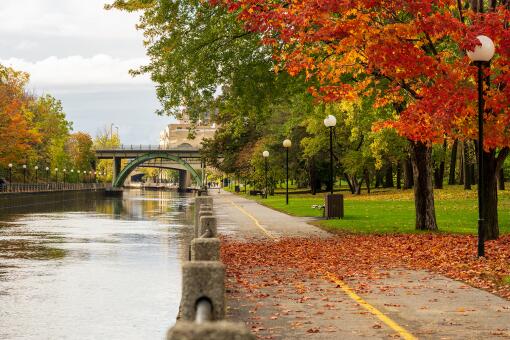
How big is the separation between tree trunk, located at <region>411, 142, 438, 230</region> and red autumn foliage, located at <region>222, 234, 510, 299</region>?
8.42 feet

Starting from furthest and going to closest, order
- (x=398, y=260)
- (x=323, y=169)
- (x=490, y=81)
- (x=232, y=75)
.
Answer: (x=323, y=169), (x=232, y=75), (x=490, y=81), (x=398, y=260)

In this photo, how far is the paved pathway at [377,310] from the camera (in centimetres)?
854

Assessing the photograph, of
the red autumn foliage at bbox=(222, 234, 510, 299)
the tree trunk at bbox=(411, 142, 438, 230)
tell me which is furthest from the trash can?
the red autumn foliage at bbox=(222, 234, 510, 299)

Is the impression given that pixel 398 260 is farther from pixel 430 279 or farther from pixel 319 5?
pixel 319 5

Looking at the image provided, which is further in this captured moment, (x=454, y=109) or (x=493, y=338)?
(x=454, y=109)

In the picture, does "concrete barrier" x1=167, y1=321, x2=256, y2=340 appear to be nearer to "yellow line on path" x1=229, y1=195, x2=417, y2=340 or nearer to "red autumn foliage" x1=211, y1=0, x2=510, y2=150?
"yellow line on path" x1=229, y1=195, x2=417, y2=340

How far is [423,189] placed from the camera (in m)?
23.7

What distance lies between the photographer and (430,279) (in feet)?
42.2

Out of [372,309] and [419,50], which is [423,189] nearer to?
[419,50]

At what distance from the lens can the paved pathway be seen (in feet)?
28.0

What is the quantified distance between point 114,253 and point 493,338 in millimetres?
15224

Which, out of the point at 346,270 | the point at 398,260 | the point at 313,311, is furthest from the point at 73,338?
the point at 398,260

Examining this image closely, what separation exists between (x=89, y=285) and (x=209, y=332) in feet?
42.0

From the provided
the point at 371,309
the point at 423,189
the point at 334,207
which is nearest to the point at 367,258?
the point at 371,309
